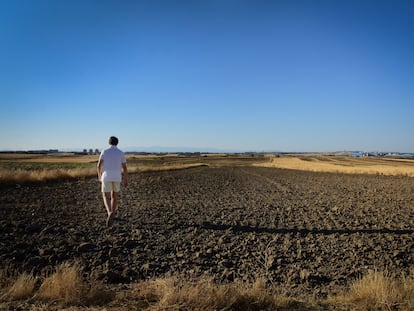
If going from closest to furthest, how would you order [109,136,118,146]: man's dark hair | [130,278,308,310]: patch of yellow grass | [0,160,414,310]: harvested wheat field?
[130,278,308,310]: patch of yellow grass, [0,160,414,310]: harvested wheat field, [109,136,118,146]: man's dark hair

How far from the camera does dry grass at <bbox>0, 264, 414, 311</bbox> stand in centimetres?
356

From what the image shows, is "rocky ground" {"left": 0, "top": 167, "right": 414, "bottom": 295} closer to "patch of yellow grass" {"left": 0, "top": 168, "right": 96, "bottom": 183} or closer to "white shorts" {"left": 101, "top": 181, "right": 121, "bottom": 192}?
"white shorts" {"left": 101, "top": 181, "right": 121, "bottom": 192}

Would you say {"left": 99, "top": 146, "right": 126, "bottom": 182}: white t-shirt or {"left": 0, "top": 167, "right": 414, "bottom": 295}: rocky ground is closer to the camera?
{"left": 0, "top": 167, "right": 414, "bottom": 295}: rocky ground

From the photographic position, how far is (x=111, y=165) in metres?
8.05

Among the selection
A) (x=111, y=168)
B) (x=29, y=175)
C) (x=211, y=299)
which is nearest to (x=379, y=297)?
(x=211, y=299)

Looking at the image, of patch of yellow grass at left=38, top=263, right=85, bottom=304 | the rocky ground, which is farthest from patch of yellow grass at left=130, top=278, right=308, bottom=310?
the rocky ground

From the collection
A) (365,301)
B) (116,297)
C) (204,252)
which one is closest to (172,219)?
(204,252)

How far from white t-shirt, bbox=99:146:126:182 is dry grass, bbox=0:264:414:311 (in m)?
4.01

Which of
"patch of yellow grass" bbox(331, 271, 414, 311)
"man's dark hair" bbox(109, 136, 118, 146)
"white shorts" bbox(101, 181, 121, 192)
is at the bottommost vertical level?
"patch of yellow grass" bbox(331, 271, 414, 311)

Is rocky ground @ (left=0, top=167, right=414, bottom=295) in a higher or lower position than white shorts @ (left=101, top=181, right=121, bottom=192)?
lower

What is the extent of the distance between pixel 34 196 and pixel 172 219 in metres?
8.15

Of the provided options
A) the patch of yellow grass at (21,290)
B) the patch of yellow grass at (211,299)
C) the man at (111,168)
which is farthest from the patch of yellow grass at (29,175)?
the patch of yellow grass at (211,299)

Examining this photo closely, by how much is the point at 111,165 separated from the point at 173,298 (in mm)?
5067

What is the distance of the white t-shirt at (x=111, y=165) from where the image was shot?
802 centimetres
